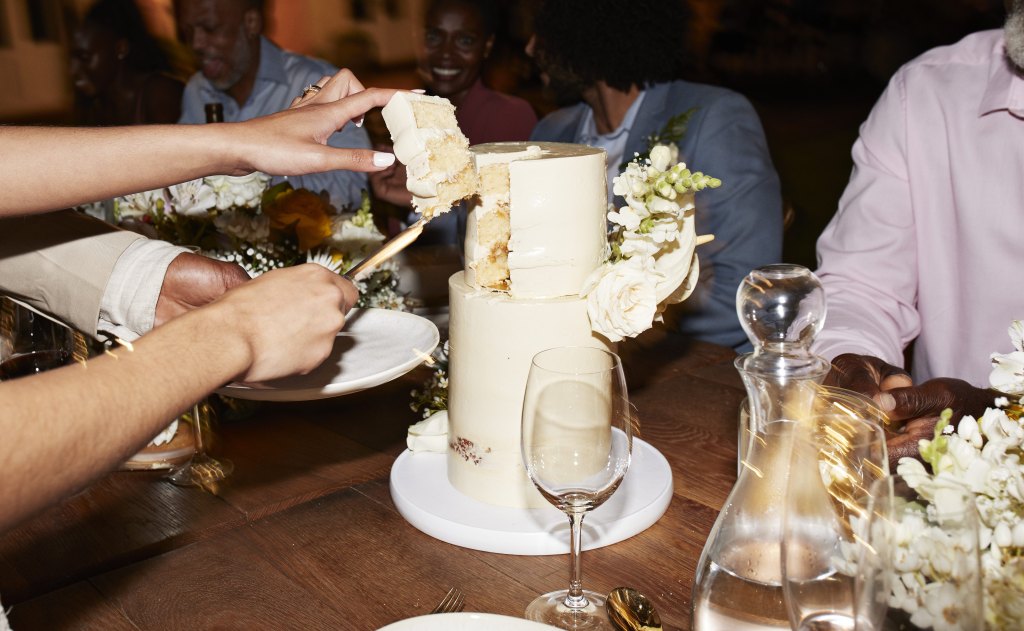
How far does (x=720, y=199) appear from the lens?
2.76 metres

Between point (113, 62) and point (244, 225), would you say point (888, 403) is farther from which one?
point (113, 62)

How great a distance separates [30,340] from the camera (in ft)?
4.22

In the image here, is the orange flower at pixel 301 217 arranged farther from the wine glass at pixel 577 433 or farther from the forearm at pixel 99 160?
the wine glass at pixel 577 433

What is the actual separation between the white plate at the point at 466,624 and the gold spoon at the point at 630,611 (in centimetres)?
13

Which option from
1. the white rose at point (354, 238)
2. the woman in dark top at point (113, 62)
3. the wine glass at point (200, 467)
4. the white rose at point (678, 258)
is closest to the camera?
the white rose at point (678, 258)

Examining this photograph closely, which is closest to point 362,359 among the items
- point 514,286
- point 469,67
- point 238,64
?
point 514,286

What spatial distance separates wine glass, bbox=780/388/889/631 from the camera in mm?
661

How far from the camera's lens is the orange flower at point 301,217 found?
1812 mm

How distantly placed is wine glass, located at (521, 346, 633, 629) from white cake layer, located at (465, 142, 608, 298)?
0.78ft

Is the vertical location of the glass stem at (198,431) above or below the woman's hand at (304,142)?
below

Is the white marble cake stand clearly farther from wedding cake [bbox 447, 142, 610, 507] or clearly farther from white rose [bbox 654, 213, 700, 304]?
white rose [bbox 654, 213, 700, 304]

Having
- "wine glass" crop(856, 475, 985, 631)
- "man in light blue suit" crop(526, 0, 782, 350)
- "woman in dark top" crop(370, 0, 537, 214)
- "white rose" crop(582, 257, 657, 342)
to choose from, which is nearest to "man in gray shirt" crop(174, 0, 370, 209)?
"woman in dark top" crop(370, 0, 537, 214)

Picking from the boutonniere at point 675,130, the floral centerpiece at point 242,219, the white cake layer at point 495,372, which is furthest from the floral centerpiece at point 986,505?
the boutonniere at point 675,130

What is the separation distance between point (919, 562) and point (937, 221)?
1.59m
